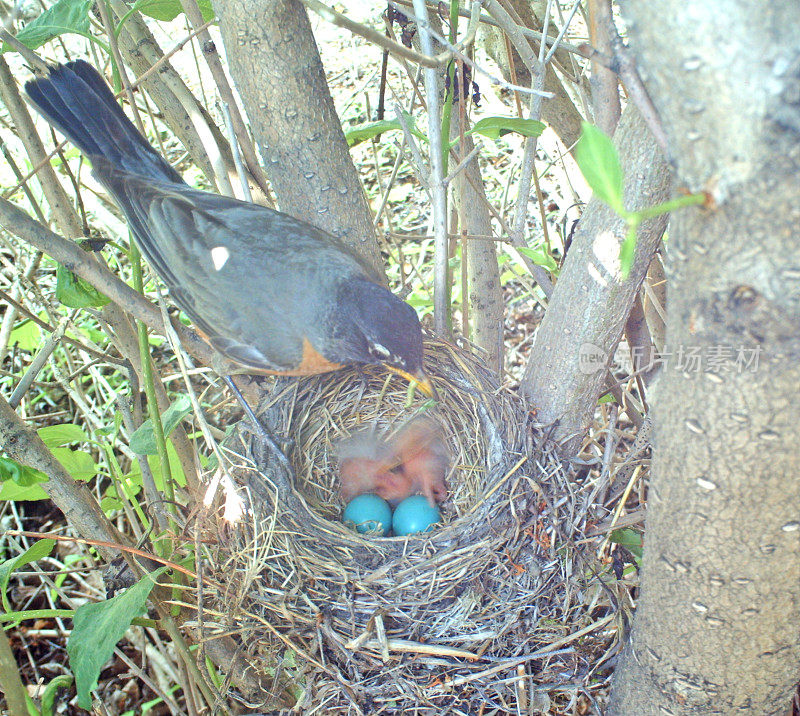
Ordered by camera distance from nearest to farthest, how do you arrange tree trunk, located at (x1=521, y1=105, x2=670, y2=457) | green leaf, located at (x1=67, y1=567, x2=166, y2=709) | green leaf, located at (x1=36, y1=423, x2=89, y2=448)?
tree trunk, located at (x1=521, y1=105, x2=670, y2=457) < green leaf, located at (x1=67, y1=567, x2=166, y2=709) < green leaf, located at (x1=36, y1=423, x2=89, y2=448)

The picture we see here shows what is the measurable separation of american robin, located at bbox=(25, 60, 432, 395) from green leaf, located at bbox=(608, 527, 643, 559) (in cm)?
82

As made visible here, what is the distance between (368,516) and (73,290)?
4.59 ft

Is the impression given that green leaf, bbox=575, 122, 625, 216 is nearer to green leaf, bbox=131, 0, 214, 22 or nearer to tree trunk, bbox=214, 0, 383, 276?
tree trunk, bbox=214, 0, 383, 276

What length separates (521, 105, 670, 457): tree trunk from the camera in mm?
1647

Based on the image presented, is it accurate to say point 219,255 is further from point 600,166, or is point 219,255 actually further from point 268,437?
point 600,166

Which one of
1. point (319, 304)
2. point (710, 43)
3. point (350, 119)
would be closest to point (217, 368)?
point (319, 304)

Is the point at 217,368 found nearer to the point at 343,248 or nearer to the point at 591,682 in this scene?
the point at 343,248

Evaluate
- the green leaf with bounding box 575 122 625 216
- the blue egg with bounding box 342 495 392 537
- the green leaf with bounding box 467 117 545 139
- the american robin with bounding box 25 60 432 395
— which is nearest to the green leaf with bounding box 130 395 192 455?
the american robin with bounding box 25 60 432 395

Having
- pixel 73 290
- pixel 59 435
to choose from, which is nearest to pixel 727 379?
pixel 73 290

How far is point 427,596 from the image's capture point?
6.77 feet

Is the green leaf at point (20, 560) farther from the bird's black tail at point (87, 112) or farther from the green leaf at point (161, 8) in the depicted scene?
the green leaf at point (161, 8)

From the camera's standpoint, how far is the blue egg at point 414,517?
8.81 ft

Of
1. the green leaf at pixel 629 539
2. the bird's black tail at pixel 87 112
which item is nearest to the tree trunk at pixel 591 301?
the green leaf at pixel 629 539

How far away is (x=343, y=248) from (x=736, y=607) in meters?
1.72
